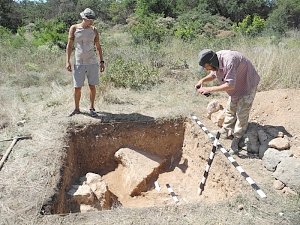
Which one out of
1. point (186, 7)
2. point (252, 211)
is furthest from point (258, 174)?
point (186, 7)

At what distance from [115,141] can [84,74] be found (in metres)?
1.24

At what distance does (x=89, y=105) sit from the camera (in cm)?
660

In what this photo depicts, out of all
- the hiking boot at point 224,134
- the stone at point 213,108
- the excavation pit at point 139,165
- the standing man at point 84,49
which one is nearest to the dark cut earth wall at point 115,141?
the excavation pit at point 139,165

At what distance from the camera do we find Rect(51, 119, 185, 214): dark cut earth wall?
5809 mm

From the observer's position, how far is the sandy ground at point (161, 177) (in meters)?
3.51

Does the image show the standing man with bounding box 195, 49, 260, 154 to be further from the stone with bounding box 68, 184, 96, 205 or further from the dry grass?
the stone with bounding box 68, 184, 96, 205

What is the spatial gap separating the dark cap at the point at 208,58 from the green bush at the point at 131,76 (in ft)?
11.3

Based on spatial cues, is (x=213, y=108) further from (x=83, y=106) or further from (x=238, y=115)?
(x=83, y=106)

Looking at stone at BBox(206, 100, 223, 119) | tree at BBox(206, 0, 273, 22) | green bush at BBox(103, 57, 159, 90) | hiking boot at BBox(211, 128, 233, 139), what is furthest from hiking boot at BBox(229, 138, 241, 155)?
tree at BBox(206, 0, 273, 22)

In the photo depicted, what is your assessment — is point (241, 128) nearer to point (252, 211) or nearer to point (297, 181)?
point (297, 181)

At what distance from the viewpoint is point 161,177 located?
230 inches

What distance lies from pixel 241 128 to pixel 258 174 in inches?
29.7

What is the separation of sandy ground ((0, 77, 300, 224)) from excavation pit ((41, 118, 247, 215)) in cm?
5

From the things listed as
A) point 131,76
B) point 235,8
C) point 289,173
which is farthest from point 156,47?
point 235,8
